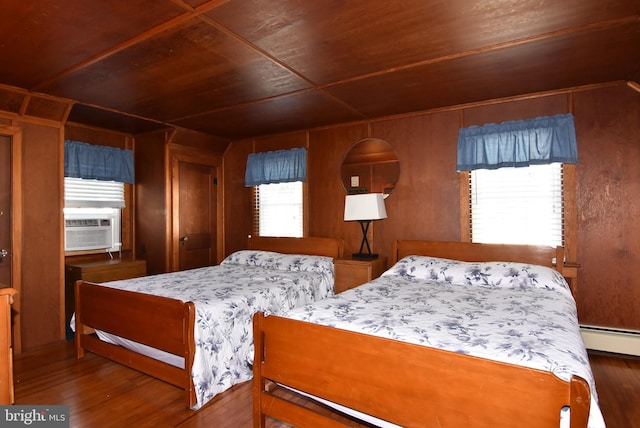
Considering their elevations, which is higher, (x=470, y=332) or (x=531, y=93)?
(x=531, y=93)

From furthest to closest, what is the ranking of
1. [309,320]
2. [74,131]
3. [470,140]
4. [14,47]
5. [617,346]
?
1. [74,131]
2. [470,140]
3. [617,346]
4. [14,47]
5. [309,320]

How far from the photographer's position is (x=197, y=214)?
4668 mm

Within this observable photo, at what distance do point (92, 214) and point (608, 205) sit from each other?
5.34 meters

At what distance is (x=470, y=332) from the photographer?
5.45 ft

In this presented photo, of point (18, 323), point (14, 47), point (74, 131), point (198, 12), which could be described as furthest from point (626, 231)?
point (74, 131)

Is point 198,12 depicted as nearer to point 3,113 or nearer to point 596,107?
point 3,113

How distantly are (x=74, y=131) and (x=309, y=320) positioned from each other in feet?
12.5

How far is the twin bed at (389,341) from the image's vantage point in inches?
51.6

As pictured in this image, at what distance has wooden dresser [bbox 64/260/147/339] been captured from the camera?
365 cm

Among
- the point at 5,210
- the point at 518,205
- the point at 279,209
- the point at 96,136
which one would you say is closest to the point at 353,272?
the point at 279,209

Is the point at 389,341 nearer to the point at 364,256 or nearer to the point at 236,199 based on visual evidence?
the point at 364,256

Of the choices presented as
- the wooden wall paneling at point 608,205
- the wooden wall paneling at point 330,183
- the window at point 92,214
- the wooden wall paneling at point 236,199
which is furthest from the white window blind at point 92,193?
the wooden wall paneling at point 608,205

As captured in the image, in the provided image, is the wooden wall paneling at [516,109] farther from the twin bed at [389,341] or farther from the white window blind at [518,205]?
the twin bed at [389,341]

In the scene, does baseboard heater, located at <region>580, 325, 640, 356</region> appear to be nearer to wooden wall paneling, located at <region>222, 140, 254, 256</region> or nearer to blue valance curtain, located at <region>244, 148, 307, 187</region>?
blue valance curtain, located at <region>244, 148, 307, 187</region>
